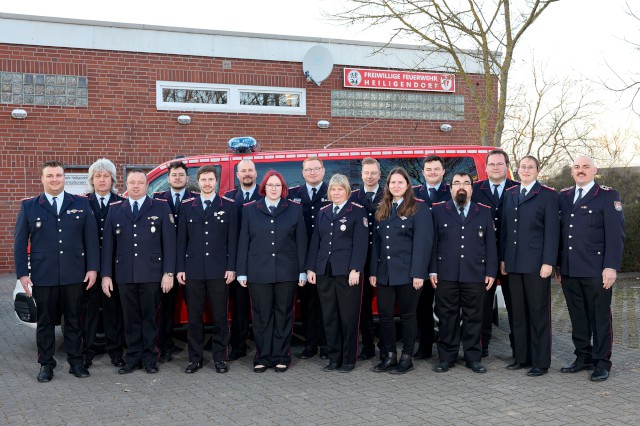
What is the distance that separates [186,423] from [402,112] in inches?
463

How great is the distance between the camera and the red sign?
15164 millimetres

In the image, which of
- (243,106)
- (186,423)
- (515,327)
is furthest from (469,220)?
(243,106)

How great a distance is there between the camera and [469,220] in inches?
246

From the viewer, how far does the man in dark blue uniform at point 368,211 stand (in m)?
6.61

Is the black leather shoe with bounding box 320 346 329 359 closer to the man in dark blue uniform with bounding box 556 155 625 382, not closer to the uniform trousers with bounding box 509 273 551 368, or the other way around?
the uniform trousers with bounding box 509 273 551 368

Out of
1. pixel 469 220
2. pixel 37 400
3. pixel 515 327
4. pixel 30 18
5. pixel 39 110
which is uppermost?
pixel 30 18

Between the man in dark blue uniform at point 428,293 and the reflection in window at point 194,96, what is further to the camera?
the reflection in window at point 194,96

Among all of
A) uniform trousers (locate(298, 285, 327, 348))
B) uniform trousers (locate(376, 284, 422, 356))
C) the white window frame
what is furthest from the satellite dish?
uniform trousers (locate(376, 284, 422, 356))

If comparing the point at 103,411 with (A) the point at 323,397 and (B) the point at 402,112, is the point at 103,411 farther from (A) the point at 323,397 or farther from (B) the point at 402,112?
(B) the point at 402,112

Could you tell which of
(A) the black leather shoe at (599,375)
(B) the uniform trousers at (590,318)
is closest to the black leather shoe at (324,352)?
(B) the uniform trousers at (590,318)

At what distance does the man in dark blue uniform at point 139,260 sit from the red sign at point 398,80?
9.49 m

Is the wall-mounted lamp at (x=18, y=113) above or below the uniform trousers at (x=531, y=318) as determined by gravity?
above

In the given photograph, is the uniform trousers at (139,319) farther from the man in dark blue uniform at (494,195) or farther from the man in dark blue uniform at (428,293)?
the man in dark blue uniform at (494,195)

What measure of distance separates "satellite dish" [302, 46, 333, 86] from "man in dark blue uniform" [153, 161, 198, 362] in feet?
27.2
